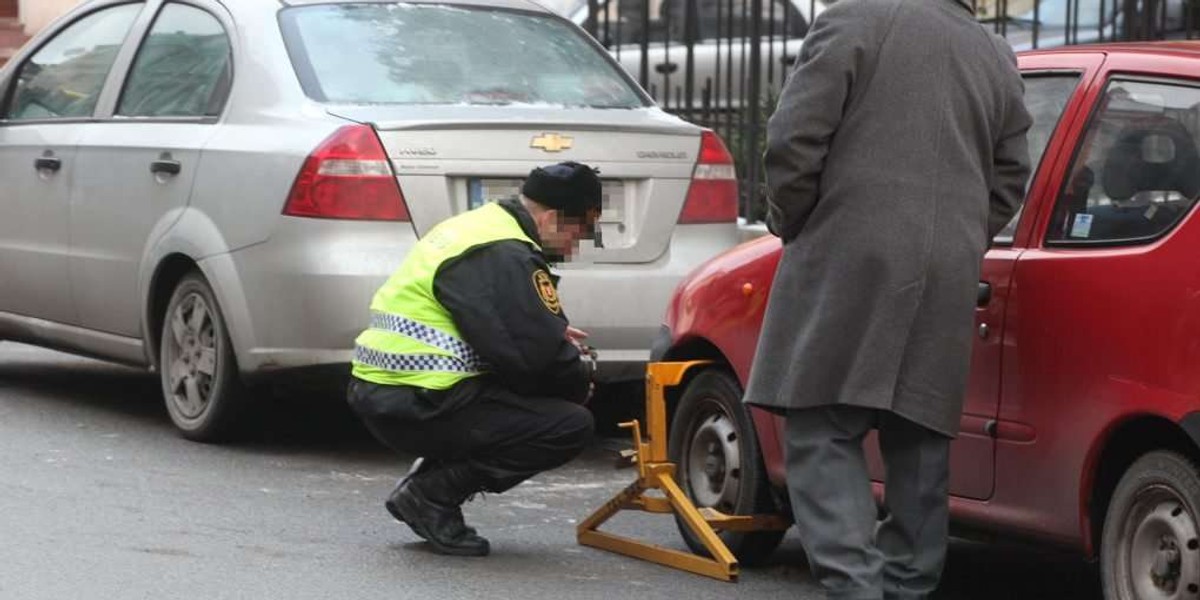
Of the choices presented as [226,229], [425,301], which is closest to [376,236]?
[226,229]

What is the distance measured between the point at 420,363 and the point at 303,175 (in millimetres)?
1423

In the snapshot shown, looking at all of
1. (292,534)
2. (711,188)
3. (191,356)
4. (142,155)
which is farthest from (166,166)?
(292,534)

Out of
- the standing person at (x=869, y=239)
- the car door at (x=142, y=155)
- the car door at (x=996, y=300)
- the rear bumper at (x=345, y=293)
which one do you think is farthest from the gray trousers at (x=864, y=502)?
the car door at (x=142, y=155)

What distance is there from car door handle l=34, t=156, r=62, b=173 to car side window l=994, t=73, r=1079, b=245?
4.43 m

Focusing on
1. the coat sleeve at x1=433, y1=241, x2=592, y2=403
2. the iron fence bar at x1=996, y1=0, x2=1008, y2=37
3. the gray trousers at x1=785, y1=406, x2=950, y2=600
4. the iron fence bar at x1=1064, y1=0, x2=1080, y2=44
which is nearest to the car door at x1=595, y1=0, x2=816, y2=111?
the iron fence bar at x1=996, y1=0, x2=1008, y2=37

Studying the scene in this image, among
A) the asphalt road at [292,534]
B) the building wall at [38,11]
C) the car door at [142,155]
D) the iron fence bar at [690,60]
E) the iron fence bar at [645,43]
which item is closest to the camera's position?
the asphalt road at [292,534]

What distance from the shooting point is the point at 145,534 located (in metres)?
6.70

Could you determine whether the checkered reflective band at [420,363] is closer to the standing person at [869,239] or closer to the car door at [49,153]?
the standing person at [869,239]

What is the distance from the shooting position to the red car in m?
5.09

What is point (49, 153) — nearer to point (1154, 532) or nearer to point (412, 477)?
point (412, 477)

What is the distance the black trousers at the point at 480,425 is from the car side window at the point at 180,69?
85.1 inches

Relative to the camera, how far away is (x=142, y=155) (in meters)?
8.53

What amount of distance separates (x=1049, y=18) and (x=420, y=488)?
5.83 m

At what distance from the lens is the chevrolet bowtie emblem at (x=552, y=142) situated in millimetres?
7934
